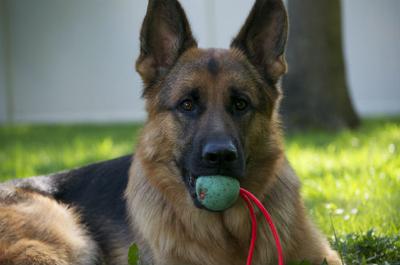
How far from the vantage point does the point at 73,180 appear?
534 centimetres

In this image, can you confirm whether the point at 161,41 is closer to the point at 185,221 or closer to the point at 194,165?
the point at 194,165

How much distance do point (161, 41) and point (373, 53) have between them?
40.3 feet

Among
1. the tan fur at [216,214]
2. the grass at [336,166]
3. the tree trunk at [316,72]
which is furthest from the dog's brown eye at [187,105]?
the tree trunk at [316,72]

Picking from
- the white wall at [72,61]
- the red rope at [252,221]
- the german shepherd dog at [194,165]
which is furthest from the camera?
the white wall at [72,61]

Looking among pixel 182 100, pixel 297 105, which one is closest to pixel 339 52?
pixel 297 105

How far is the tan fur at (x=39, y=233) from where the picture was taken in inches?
164

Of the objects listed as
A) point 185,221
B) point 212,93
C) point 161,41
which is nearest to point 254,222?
point 185,221

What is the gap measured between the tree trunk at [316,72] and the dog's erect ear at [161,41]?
6631 mm

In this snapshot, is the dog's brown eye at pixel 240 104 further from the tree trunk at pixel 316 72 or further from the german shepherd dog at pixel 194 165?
the tree trunk at pixel 316 72

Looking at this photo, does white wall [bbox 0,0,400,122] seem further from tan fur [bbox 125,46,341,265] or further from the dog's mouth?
the dog's mouth

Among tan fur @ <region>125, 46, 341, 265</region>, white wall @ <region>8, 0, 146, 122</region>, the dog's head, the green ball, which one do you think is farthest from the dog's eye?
white wall @ <region>8, 0, 146, 122</region>

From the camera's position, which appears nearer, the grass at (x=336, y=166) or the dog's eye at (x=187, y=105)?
the dog's eye at (x=187, y=105)

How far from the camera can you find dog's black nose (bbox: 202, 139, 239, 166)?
381 centimetres

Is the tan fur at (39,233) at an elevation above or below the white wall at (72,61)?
above
